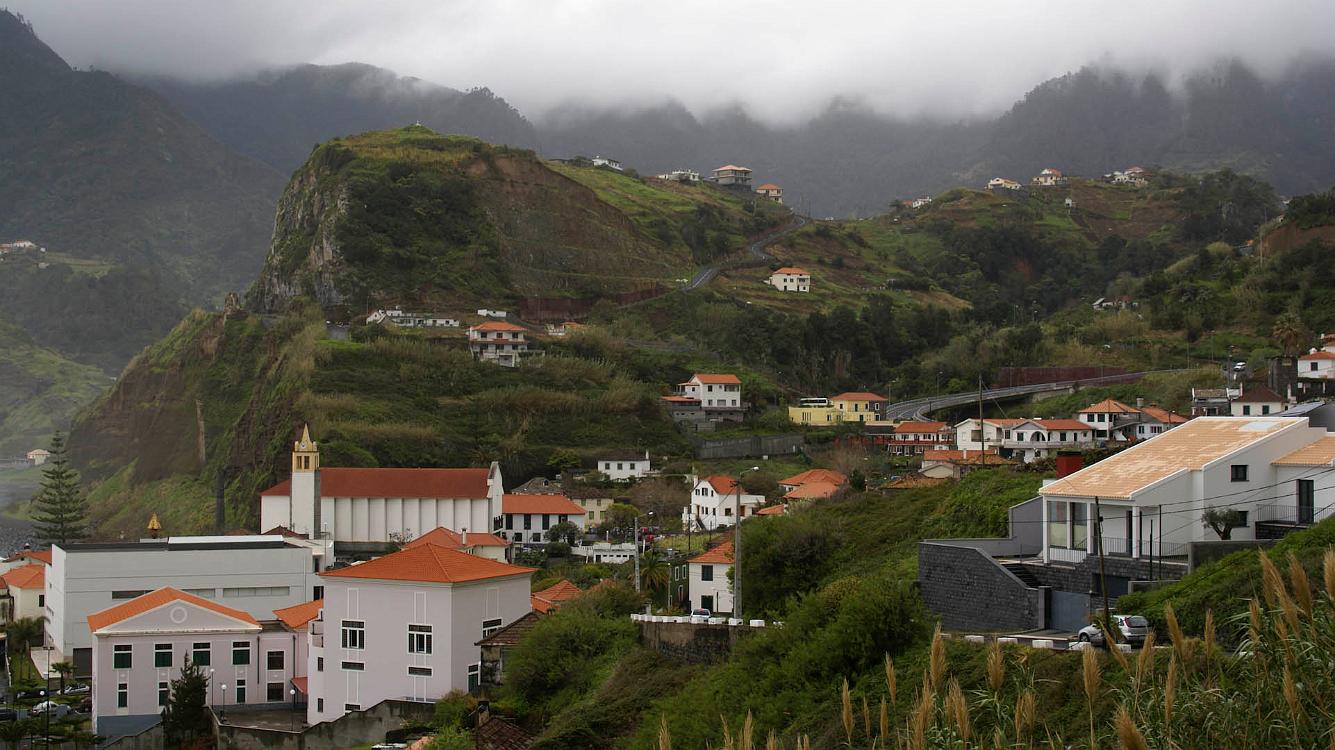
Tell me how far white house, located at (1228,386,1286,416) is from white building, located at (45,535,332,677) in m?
29.2

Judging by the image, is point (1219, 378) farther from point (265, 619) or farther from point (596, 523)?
point (265, 619)

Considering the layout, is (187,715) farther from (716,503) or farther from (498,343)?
(498,343)

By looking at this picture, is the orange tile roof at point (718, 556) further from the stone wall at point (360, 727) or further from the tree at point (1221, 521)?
the tree at point (1221, 521)

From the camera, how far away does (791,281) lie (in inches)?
4294

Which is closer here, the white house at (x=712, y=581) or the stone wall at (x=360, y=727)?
the stone wall at (x=360, y=727)

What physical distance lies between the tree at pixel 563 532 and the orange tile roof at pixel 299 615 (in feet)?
55.0

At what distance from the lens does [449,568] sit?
110 feet

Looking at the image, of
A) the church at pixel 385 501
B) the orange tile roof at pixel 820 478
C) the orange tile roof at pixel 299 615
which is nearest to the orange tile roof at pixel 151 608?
the orange tile roof at pixel 299 615

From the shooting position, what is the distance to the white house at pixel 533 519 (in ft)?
195

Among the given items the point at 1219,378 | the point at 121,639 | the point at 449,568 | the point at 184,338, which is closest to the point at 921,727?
the point at 449,568

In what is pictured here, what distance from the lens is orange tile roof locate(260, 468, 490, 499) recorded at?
59.2 meters

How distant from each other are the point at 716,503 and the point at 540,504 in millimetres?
7655

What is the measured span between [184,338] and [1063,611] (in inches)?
3536

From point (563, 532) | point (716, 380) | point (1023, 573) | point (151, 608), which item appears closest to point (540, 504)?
point (563, 532)
